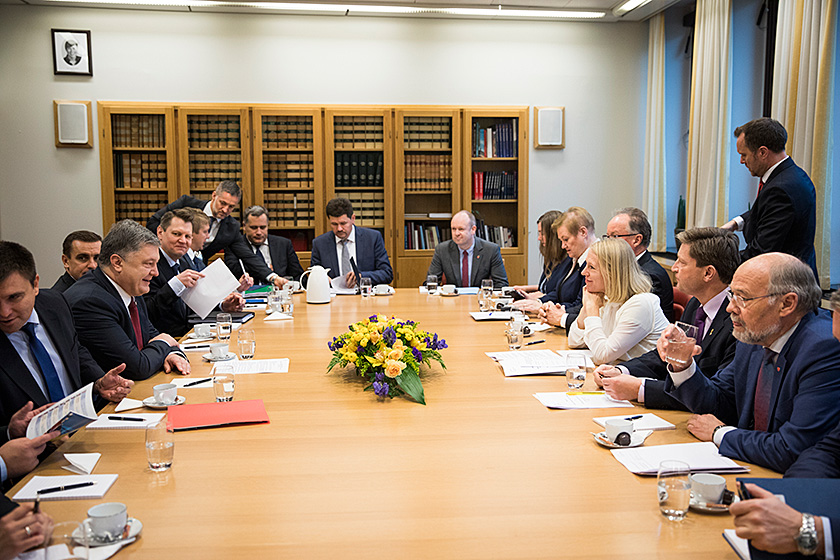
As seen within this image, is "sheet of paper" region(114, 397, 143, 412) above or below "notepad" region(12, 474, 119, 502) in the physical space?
above

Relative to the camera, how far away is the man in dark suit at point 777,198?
14.5 feet

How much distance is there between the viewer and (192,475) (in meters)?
2.07

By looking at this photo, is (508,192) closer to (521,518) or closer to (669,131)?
(669,131)

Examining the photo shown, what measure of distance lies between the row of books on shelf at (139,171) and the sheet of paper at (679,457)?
252 inches

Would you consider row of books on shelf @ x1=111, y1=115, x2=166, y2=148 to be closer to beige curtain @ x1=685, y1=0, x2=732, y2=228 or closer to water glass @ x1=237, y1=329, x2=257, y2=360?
water glass @ x1=237, y1=329, x2=257, y2=360

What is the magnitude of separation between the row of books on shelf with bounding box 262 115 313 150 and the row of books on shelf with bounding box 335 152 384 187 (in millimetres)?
388

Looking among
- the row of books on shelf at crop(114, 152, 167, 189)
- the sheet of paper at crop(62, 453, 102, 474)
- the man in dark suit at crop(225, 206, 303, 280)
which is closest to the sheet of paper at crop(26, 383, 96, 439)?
the sheet of paper at crop(62, 453, 102, 474)

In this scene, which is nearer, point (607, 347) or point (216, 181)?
point (607, 347)

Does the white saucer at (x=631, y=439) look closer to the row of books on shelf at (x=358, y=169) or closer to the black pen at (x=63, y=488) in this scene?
the black pen at (x=63, y=488)

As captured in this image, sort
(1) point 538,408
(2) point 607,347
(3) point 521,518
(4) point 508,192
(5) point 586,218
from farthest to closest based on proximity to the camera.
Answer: (4) point 508,192 < (5) point 586,218 < (2) point 607,347 < (1) point 538,408 < (3) point 521,518

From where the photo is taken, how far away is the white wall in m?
7.48

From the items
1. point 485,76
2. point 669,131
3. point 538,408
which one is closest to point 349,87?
point 485,76

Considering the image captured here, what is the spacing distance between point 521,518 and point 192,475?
37.4 inches

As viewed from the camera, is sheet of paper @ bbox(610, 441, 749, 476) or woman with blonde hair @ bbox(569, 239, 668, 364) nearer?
sheet of paper @ bbox(610, 441, 749, 476)
